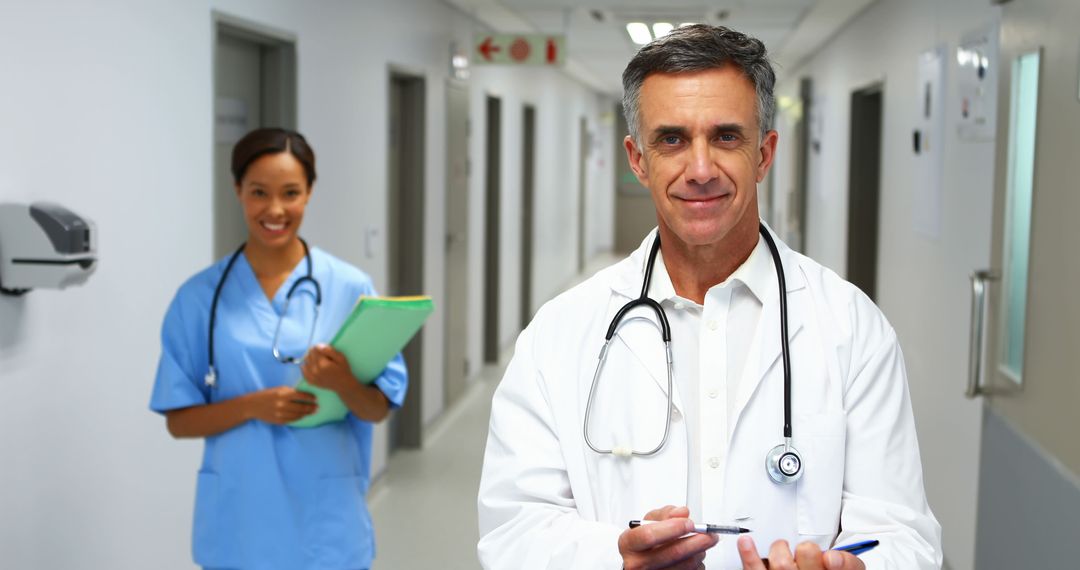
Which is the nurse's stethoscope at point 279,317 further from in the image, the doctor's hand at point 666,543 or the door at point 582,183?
the door at point 582,183

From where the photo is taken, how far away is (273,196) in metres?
2.45

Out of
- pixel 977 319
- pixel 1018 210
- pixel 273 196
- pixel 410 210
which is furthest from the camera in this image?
pixel 410 210

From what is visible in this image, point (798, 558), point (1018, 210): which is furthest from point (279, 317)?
point (1018, 210)

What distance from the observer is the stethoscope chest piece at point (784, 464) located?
1366 millimetres

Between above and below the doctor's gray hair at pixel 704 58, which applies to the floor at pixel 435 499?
below

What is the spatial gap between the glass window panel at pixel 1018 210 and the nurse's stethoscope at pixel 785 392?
164 centimetres

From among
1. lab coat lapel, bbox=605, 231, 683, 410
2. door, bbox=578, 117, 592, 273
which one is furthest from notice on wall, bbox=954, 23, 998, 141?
door, bbox=578, 117, 592, 273

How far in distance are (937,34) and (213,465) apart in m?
3.40

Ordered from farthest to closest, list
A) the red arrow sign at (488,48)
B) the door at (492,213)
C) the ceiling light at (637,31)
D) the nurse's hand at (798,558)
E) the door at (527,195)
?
the door at (527,195) < the door at (492,213) < the ceiling light at (637,31) < the red arrow sign at (488,48) < the nurse's hand at (798,558)

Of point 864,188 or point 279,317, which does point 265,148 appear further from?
point 864,188

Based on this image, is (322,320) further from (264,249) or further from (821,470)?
(821,470)

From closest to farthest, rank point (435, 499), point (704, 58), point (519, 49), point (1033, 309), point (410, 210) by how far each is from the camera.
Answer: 1. point (704, 58)
2. point (1033, 309)
3. point (435, 499)
4. point (410, 210)
5. point (519, 49)

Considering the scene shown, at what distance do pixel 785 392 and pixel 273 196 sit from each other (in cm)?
140

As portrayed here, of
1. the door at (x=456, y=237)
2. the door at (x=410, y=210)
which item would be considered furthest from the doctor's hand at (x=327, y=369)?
the door at (x=456, y=237)
